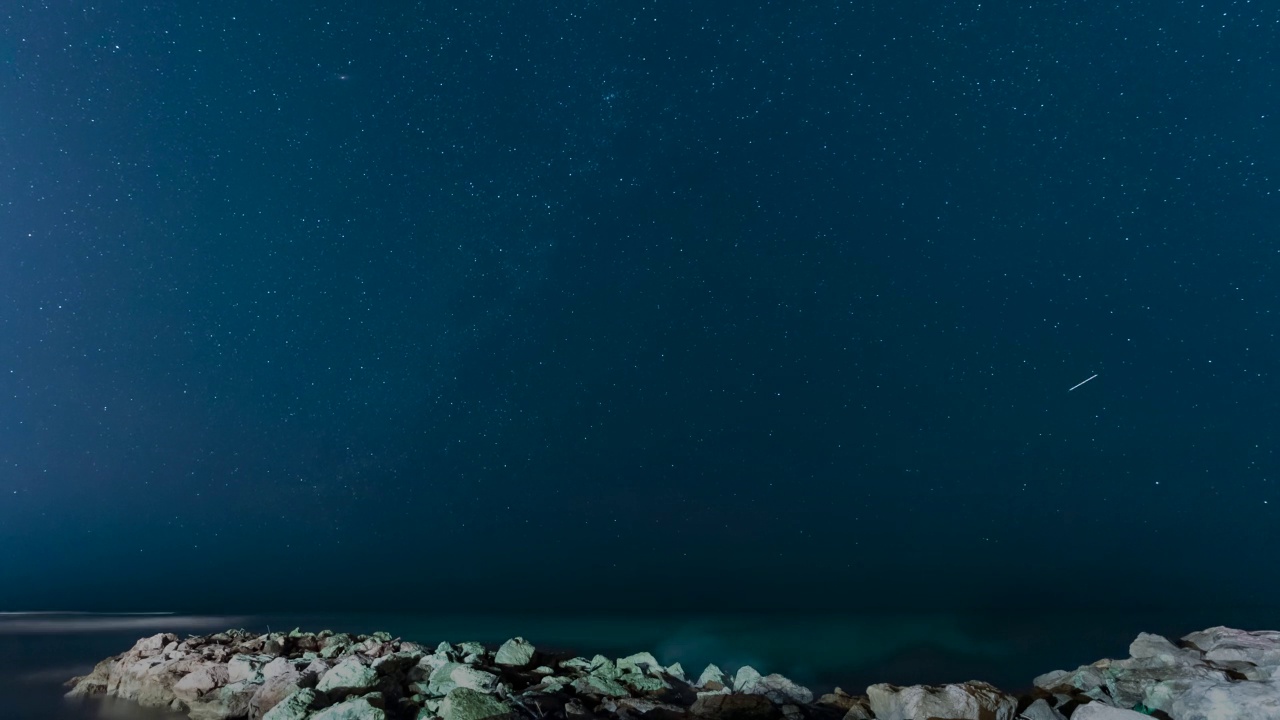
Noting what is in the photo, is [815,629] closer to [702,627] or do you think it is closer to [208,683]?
[702,627]

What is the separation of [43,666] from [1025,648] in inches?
1307

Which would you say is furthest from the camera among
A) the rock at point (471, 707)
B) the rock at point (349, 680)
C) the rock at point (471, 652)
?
the rock at point (471, 652)

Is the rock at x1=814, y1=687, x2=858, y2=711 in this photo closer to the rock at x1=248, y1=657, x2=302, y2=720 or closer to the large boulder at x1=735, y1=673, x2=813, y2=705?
the large boulder at x1=735, y1=673, x2=813, y2=705

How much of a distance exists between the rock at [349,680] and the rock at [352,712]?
52.3 inches

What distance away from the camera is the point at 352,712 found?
982 centimetres

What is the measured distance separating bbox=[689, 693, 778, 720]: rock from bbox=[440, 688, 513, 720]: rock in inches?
141

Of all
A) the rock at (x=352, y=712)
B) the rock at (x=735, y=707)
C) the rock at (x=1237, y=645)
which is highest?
the rock at (x=1237, y=645)

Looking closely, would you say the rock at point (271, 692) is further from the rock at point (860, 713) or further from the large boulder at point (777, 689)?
the rock at point (860, 713)

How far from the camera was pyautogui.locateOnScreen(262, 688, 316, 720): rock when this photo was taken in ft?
33.3

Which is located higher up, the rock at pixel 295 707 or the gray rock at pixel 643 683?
the rock at pixel 295 707

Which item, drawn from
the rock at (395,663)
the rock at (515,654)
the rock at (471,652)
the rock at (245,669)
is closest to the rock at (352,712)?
the rock at (395,663)

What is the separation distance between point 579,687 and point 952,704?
22.7 ft

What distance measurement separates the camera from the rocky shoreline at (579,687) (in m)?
9.88

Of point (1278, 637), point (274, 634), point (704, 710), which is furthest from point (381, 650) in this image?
point (1278, 637)
